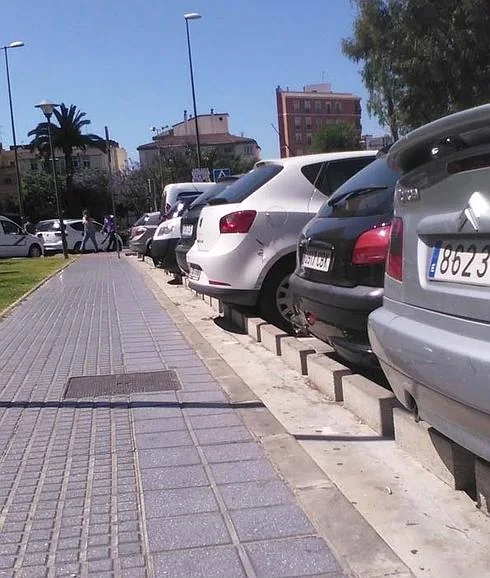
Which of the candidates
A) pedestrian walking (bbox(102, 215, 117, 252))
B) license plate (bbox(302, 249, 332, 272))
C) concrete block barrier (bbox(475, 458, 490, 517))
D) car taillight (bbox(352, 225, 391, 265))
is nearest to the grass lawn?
license plate (bbox(302, 249, 332, 272))

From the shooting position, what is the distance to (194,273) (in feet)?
27.5

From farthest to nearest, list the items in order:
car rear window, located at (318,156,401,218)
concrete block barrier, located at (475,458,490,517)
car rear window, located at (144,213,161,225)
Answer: car rear window, located at (144,213,161,225), car rear window, located at (318,156,401,218), concrete block barrier, located at (475,458,490,517)

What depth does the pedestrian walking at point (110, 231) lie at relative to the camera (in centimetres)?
3188

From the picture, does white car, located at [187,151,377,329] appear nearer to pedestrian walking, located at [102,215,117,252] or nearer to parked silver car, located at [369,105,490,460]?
parked silver car, located at [369,105,490,460]

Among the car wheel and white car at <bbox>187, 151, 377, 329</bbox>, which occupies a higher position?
white car at <bbox>187, 151, 377, 329</bbox>

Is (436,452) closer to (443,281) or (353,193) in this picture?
(443,281)

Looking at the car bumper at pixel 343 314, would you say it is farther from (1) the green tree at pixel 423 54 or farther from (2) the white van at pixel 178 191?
(1) the green tree at pixel 423 54

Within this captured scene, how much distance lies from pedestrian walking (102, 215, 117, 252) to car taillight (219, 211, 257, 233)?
2426 centimetres

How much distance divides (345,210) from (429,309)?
208 centimetres

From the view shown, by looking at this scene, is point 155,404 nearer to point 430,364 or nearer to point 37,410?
point 37,410

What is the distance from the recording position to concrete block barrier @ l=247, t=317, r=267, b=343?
7.53 m

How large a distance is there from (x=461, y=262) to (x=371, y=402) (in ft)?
6.24

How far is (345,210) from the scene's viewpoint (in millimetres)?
5082

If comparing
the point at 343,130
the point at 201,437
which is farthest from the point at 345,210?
the point at 343,130
